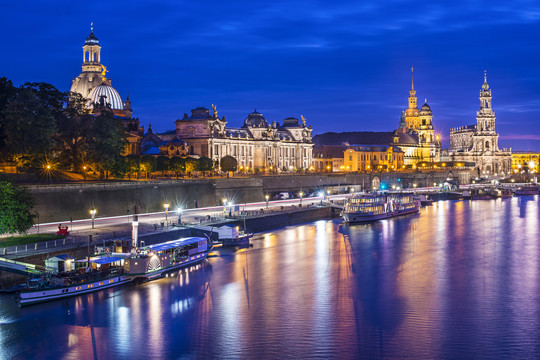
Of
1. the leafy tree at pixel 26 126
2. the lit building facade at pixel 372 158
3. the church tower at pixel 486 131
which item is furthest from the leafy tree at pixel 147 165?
the church tower at pixel 486 131

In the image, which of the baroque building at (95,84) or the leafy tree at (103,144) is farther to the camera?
the baroque building at (95,84)

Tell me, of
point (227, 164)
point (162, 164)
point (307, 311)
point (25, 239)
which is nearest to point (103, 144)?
point (25, 239)

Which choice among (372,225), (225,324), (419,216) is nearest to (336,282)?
(225,324)

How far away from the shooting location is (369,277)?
129ft

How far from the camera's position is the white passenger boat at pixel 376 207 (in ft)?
230

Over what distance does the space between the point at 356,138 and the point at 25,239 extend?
14443cm

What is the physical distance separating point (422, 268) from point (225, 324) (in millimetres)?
18509

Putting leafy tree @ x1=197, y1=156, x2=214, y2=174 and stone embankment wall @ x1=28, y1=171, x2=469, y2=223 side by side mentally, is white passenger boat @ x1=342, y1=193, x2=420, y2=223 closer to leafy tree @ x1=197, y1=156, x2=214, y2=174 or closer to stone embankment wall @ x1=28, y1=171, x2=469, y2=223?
stone embankment wall @ x1=28, y1=171, x2=469, y2=223

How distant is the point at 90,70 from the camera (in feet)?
379

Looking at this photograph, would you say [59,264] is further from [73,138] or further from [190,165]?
[190,165]

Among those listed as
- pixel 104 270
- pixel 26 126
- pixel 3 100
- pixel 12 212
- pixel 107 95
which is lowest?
pixel 104 270

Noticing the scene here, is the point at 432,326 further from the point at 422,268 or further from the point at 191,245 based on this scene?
the point at 191,245

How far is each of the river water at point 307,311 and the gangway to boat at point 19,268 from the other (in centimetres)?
175

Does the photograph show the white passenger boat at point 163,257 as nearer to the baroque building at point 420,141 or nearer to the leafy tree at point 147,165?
the leafy tree at point 147,165
